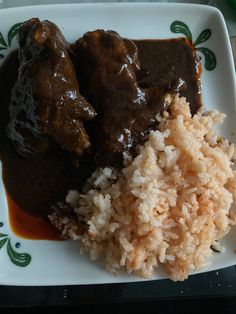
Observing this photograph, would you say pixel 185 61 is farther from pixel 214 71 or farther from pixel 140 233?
pixel 140 233

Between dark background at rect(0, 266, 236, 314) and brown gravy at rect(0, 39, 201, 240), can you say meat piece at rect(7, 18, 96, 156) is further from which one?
dark background at rect(0, 266, 236, 314)

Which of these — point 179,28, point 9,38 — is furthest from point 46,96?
point 179,28

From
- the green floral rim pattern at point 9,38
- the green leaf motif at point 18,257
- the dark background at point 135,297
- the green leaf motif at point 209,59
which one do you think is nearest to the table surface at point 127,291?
the dark background at point 135,297

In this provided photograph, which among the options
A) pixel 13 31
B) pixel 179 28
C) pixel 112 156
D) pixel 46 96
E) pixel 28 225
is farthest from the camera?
pixel 179 28

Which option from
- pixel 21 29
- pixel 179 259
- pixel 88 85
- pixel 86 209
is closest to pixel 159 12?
pixel 88 85

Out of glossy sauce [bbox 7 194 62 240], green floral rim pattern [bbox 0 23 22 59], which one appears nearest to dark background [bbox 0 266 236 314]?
glossy sauce [bbox 7 194 62 240]

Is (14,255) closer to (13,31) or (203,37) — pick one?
(13,31)

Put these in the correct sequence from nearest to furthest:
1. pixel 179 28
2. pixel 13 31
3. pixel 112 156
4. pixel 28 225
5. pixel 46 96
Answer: pixel 46 96 < pixel 112 156 < pixel 28 225 < pixel 13 31 < pixel 179 28
